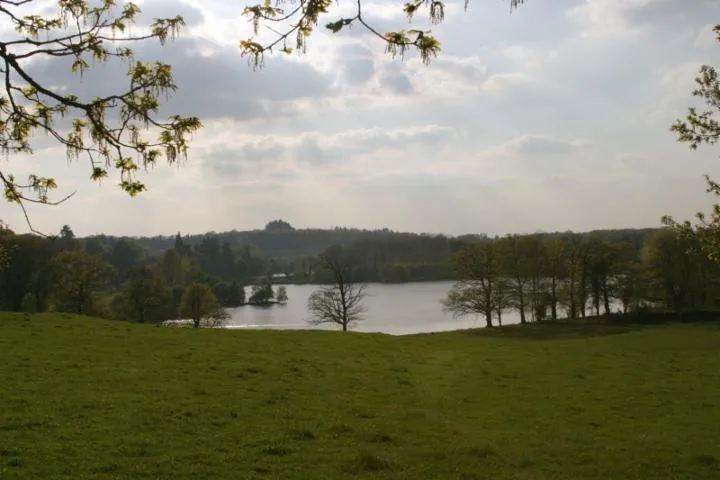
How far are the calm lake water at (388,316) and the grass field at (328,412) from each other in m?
35.2

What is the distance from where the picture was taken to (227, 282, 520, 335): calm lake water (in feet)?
204

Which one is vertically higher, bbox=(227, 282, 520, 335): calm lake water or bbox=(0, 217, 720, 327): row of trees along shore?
bbox=(0, 217, 720, 327): row of trees along shore

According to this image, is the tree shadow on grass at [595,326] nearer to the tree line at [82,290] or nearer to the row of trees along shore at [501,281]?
the row of trees along shore at [501,281]

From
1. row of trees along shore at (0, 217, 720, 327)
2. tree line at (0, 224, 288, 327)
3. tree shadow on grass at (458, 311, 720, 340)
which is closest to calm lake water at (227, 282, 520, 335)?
row of trees along shore at (0, 217, 720, 327)

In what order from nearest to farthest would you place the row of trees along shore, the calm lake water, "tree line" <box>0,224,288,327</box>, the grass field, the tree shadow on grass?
the grass field → the tree shadow on grass → "tree line" <box>0,224,288,327</box> → the row of trees along shore → the calm lake water

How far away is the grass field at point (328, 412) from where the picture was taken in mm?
9102

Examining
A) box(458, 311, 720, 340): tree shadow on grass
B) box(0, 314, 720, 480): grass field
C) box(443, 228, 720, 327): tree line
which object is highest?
box(443, 228, 720, 327): tree line

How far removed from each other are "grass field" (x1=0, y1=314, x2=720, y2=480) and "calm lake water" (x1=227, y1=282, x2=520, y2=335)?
3515 cm

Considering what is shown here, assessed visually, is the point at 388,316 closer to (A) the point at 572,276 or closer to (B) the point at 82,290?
(A) the point at 572,276

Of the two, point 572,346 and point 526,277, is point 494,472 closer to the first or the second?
point 572,346

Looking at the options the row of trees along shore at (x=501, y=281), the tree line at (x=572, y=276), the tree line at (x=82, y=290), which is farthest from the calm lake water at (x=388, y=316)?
the tree line at (x=82, y=290)

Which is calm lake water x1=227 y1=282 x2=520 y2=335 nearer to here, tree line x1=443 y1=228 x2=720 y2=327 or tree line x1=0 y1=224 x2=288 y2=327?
tree line x1=443 y1=228 x2=720 y2=327

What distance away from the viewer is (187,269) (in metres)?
103

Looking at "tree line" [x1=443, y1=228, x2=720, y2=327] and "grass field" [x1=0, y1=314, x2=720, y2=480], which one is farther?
"tree line" [x1=443, y1=228, x2=720, y2=327]
